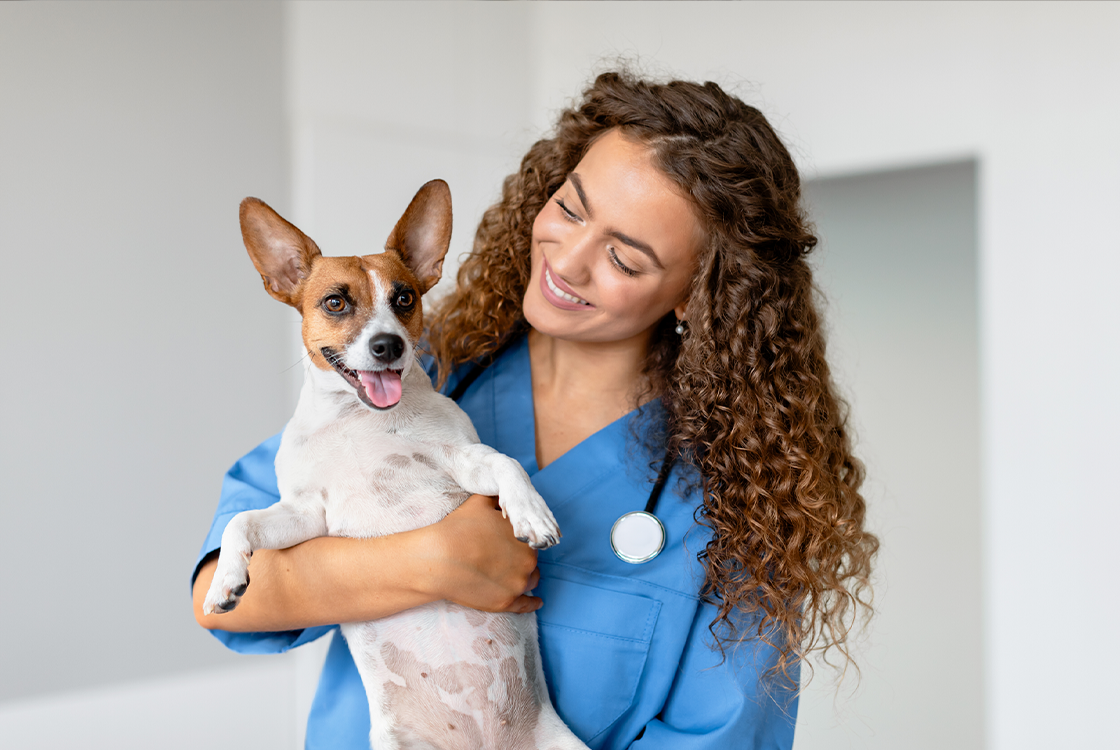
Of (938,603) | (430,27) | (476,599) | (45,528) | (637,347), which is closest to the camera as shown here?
(476,599)

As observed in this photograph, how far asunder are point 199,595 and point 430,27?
2.23 metres

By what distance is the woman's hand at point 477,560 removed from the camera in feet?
3.97

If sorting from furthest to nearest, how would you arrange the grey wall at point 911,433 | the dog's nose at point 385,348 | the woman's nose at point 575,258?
1. the grey wall at point 911,433
2. the woman's nose at point 575,258
3. the dog's nose at point 385,348

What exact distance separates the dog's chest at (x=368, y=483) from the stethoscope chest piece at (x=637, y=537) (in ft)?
1.06

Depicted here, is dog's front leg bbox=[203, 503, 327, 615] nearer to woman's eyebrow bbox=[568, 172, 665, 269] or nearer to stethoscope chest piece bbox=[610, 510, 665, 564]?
stethoscope chest piece bbox=[610, 510, 665, 564]

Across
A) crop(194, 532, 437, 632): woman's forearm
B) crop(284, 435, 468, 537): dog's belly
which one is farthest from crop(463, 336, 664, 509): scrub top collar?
crop(194, 532, 437, 632): woman's forearm

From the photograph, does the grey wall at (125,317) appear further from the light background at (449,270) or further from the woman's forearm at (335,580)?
the woman's forearm at (335,580)

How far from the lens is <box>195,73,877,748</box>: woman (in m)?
1.45

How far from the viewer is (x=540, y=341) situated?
5.74 feet

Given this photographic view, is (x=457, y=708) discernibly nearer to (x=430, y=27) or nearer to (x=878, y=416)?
(x=878, y=416)

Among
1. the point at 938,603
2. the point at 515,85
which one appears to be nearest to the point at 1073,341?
the point at 938,603

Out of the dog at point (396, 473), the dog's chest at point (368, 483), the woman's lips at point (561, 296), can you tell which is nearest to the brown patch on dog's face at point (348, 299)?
the dog at point (396, 473)

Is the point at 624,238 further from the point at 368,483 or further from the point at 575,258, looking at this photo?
the point at 368,483

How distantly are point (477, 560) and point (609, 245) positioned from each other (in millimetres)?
599
